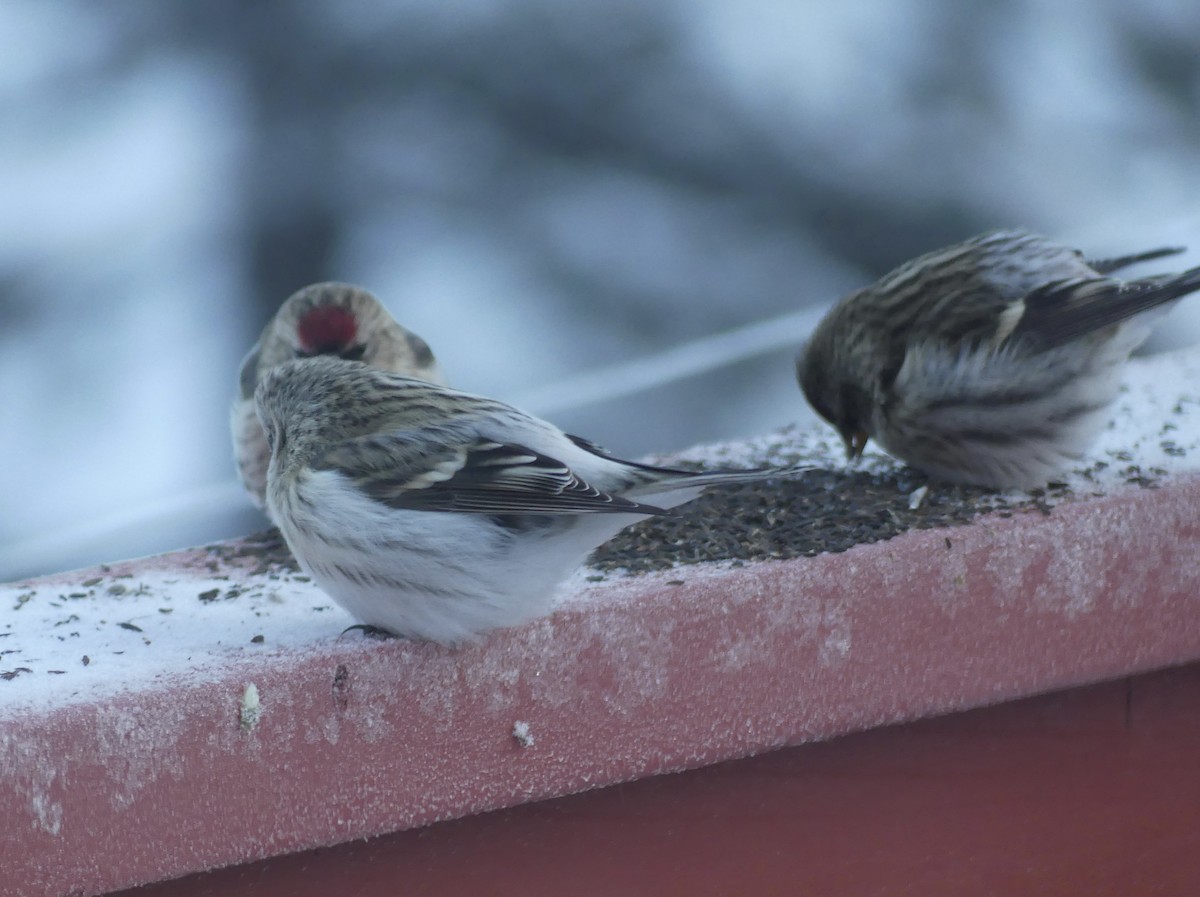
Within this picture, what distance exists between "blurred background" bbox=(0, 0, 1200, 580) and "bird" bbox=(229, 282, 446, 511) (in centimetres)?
17

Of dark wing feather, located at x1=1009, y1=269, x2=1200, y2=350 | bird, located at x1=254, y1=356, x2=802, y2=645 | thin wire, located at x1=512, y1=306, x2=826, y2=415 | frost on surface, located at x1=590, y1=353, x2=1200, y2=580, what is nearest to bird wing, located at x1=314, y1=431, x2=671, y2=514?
bird, located at x1=254, y1=356, x2=802, y2=645

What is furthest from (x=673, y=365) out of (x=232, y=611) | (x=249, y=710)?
(x=249, y=710)

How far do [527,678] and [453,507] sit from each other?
197mm

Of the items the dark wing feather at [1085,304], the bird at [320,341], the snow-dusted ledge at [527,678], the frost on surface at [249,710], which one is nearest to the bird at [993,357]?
the dark wing feather at [1085,304]

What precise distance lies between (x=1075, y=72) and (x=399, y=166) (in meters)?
1.29

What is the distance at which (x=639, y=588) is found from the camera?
1.27 meters

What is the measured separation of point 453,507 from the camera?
1.33 metres

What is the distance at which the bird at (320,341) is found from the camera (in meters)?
2.31

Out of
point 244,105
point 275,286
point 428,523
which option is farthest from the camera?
point 275,286

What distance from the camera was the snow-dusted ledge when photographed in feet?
3.53

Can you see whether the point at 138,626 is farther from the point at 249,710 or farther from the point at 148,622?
the point at 249,710

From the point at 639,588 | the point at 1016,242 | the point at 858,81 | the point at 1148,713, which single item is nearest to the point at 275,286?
the point at 858,81

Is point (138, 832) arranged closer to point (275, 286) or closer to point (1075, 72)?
point (275, 286)

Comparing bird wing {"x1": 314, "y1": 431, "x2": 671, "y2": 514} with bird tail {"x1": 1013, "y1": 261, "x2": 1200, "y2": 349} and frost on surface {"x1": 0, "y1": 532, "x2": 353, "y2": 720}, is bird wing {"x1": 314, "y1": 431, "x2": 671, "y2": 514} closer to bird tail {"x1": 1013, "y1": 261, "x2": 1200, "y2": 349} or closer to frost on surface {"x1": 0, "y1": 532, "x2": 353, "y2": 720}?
frost on surface {"x1": 0, "y1": 532, "x2": 353, "y2": 720}
